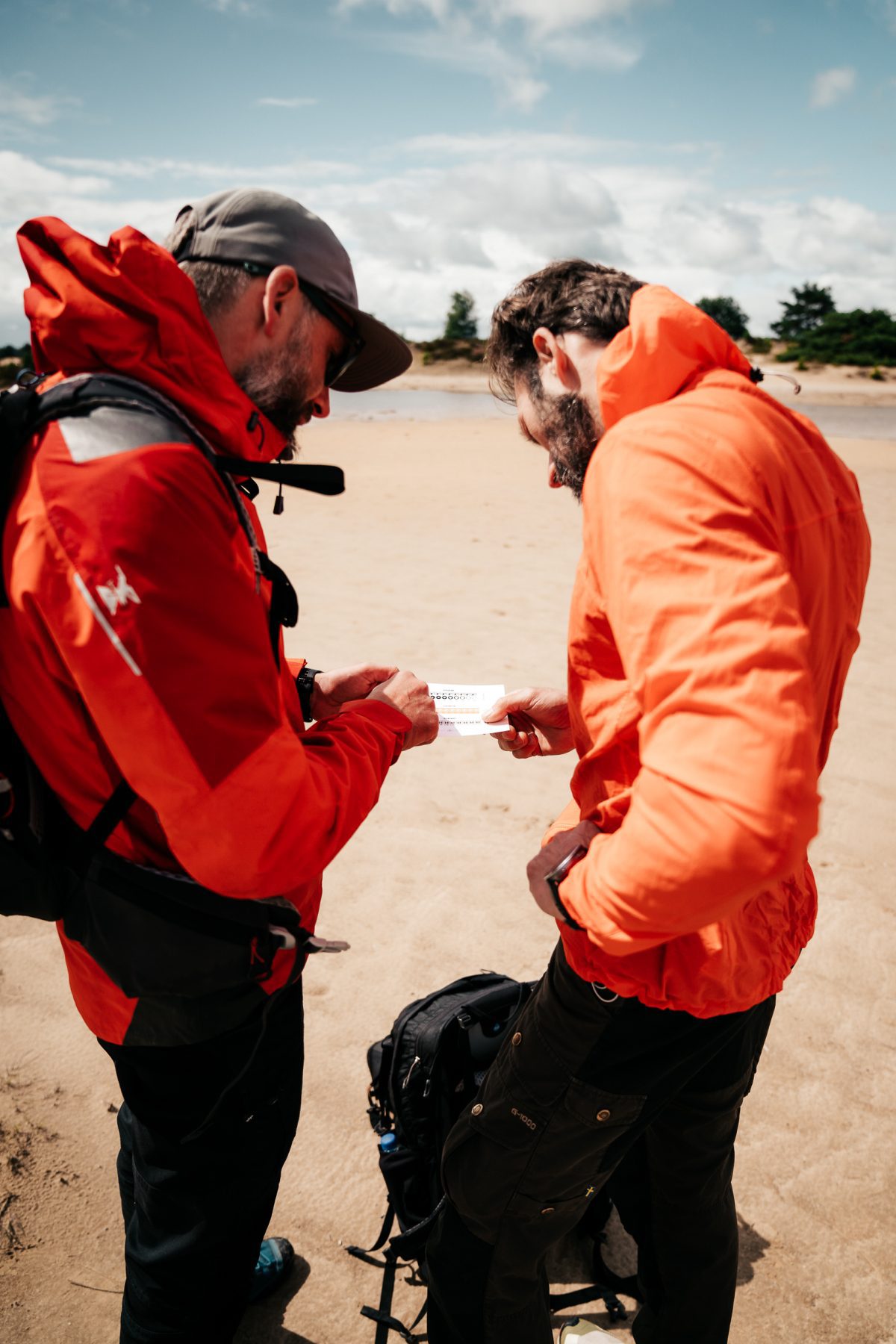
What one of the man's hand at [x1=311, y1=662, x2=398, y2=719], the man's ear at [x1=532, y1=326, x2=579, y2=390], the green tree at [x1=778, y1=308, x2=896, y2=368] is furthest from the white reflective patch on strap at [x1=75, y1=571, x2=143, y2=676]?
the green tree at [x1=778, y1=308, x2=896, y2=368]

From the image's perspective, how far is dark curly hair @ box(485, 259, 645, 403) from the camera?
5.66 ft

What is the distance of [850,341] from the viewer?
5900cm

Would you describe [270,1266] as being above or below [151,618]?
below

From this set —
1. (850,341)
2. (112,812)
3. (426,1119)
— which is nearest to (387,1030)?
(426,1119)

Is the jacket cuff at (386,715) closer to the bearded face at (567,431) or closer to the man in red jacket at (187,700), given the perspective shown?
the man in red jacket at (187,700)

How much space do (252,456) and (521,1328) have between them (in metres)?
2.03

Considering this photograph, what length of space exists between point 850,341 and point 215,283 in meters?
67.5

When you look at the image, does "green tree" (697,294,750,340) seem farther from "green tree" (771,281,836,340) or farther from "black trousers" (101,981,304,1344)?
"black trousers" (101,981,304,1344)

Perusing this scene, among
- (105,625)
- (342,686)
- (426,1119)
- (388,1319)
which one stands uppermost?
(105,625)

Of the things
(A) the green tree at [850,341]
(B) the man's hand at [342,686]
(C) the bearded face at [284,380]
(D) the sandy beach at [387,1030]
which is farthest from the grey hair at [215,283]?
(A) the green tree at [850,341]

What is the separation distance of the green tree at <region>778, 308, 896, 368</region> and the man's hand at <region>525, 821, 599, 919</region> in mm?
60548

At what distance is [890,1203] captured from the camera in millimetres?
2730

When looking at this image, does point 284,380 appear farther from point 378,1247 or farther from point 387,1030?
point 387,1030

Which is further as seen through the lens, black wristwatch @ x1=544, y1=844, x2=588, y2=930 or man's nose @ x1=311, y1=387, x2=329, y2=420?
man's nose @ x1=311, y1=387, x2=329, y2=420
